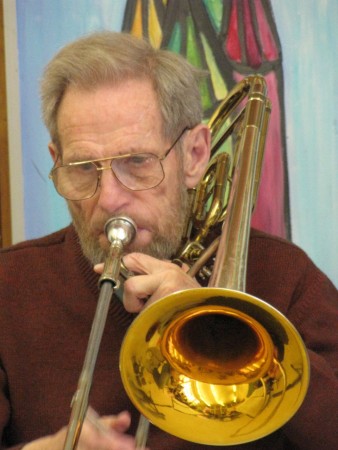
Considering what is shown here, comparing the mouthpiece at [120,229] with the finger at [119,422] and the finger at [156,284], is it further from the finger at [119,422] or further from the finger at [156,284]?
the finger at [119,422]

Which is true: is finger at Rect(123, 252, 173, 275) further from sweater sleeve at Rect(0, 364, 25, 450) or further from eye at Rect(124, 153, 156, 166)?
sweater sleeve at Rect(0, 364, 25, 450)

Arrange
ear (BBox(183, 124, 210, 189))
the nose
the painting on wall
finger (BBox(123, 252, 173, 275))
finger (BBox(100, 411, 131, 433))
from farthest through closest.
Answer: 1. the painting on wall
2. ear (BBox(183, 124, 210, 189))
3. the nose
4. finger (BBox(123, 252, 173, 275))
5. finger (BBox(100, 411, 131, 433))

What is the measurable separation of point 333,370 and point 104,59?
610mm

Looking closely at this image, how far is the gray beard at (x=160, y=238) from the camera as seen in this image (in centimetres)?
110

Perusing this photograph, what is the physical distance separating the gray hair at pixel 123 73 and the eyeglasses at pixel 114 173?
0.07 metres

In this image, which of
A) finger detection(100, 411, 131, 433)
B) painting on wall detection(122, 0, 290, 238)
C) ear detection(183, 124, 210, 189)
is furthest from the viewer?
painting on wall detection(122, 0, 290, 238)

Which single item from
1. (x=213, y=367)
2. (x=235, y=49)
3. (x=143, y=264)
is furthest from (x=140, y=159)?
(x=235, y=49)

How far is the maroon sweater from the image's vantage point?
1.12m

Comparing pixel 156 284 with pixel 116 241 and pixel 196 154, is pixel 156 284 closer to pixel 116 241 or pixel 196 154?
pixel 116 241

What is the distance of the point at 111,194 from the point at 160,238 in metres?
0.11

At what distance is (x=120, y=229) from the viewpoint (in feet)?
3.26

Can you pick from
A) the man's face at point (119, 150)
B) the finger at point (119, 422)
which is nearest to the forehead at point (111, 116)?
the man's face at point (119, 150)

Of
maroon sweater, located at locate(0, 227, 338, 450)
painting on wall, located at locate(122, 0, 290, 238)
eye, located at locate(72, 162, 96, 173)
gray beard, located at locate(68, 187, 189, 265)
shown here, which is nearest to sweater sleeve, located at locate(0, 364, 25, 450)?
maroon sweater, located at locate(0, 227, 338, 450)

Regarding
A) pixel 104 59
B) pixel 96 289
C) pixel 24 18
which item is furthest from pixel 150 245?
pixel 24 18
